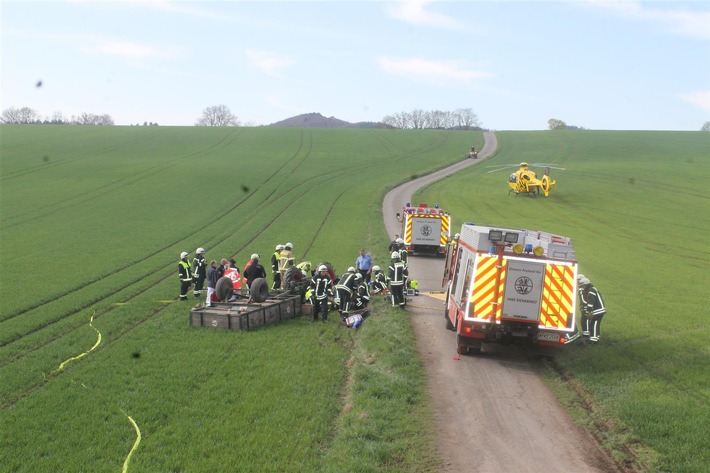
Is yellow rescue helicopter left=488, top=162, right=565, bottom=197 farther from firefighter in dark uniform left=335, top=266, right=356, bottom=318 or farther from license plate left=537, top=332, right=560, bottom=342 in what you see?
license plate left=537, top=332, right=560, bottom=342

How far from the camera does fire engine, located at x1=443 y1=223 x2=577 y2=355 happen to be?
13086 millimetres

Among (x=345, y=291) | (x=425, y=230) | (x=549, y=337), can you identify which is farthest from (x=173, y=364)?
(x=425, y=230)

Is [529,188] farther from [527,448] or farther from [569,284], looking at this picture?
[527,448]

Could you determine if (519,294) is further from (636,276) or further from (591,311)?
(636,276)

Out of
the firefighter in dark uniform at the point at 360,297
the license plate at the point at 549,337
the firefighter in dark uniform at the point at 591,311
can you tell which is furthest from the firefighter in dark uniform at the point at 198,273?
the firefighter in dark uniform at the point at 591,311

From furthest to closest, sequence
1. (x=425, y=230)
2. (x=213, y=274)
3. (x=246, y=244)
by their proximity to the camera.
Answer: (x=246, y=244) → (x=425, y=230) → (x=213, y=274)

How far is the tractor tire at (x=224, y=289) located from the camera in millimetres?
17422

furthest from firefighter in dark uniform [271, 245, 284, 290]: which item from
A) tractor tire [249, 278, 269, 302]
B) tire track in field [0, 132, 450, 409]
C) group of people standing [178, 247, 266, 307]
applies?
tire track in field [0, 132, 450, 409]

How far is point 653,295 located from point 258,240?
2085 cm

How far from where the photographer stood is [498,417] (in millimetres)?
10523

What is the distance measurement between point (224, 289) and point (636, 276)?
18293mm

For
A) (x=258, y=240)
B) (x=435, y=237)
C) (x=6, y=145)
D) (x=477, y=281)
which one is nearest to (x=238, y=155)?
(x=6, y=145)

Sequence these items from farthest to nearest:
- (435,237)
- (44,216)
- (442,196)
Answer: (442,196) < (44,216) < (435,237)

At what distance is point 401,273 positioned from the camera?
1823 centimetres
